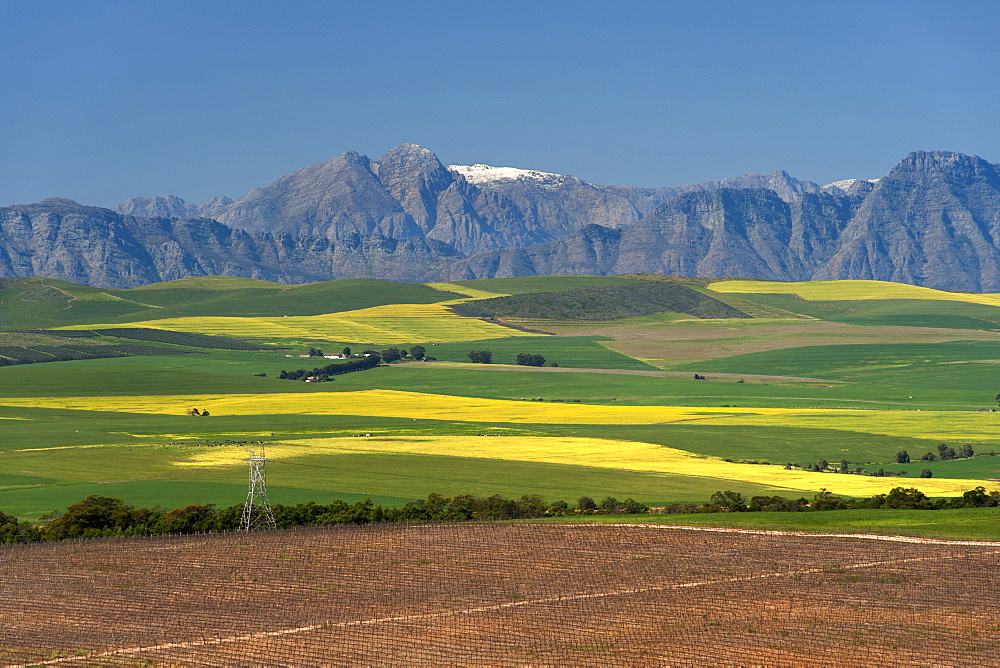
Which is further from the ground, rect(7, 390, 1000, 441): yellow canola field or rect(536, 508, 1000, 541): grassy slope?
rect(536, 508, 1000, 541): grassy slope

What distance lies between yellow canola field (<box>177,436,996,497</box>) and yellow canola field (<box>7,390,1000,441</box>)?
839 inches

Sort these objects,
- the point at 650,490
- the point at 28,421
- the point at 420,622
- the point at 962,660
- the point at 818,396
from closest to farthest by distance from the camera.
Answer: the point at 962,660 → the point at 420,622 → the point at 650,490 → the point at 28,421 → the point at 818,396

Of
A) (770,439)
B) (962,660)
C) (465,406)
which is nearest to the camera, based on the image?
(962,660)

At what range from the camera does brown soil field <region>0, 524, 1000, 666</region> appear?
1774 inches

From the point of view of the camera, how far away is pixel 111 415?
146 meters

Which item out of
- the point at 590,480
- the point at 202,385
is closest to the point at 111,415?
the point at 202,385

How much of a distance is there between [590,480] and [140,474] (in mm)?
37933

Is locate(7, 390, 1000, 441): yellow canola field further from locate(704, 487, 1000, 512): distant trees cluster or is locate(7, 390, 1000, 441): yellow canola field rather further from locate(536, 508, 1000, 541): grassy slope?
locate(536, 508, 1000, 541): grassy slope

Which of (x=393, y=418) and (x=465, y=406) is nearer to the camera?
(x=393, y=418)

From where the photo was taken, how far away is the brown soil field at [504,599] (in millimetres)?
45062

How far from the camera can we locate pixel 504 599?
53250 mm

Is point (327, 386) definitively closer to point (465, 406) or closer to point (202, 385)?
point (202, 385)

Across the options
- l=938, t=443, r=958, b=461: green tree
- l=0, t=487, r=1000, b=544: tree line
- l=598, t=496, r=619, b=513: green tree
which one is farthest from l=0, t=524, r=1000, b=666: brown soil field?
l=938, t=443, r=958, b=461: green tree

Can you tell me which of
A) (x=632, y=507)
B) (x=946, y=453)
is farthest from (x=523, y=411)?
(x=632, y=507)
